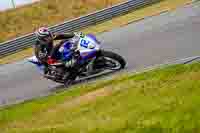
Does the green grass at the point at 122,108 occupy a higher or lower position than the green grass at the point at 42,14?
higher

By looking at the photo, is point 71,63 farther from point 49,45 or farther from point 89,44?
point 89,44

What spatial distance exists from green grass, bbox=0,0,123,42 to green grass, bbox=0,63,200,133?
11.3 metres

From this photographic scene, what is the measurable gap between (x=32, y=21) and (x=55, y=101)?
13.0 metres

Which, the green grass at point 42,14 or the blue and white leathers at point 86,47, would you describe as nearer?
the blue and white leathers at point 86,47

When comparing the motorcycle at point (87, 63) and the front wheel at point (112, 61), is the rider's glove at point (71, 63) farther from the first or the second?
the front wheel at point (112, 61)

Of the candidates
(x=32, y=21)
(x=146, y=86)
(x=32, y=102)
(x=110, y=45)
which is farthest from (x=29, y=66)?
(x=146, y=86)

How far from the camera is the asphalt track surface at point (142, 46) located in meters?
14.9

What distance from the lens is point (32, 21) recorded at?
82.1 ft

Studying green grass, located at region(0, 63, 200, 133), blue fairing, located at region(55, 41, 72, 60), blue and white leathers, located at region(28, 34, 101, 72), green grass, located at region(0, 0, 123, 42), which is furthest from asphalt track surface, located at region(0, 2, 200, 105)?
green grass, located at region(0, 0, 123, 42)

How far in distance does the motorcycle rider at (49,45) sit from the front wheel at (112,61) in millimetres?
858

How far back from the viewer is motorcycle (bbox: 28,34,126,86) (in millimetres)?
13852

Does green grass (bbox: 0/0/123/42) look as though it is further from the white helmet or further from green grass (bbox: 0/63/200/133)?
green grass (bbox: 0/63/200/133)

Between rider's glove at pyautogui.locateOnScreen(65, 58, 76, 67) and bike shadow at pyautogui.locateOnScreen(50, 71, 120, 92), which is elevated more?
rider's glove at pyautogui.locateOnScreen(65, 58, 76, 67)

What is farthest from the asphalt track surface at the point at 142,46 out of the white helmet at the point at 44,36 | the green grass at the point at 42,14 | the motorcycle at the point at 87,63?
the green grass at the point at 42,14
